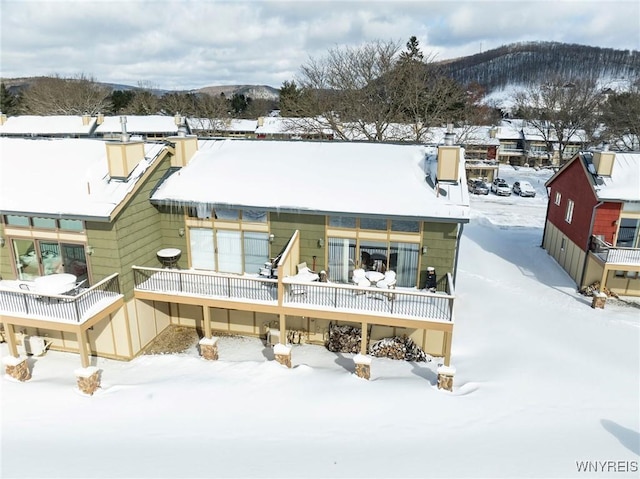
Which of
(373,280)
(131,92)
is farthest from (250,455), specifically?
(131,92)

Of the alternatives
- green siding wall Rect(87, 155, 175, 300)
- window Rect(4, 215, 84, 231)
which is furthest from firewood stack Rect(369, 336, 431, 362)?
window Rect(4, 215, 84, 231)

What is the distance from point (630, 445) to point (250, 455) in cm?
801

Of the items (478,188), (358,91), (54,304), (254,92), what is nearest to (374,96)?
(358,91)

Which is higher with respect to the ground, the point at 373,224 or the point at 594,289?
the point at 373,224

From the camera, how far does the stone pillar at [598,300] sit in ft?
49.3

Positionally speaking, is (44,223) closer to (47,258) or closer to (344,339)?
(47,258)

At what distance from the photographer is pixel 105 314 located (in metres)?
11.1

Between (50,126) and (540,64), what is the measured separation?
17719 cm

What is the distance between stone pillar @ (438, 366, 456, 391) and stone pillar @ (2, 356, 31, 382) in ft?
36.0

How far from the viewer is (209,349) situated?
38.9 ft

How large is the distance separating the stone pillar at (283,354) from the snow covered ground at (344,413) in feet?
0.74

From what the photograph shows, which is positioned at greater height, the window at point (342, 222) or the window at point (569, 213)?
the window at point (342, 222)

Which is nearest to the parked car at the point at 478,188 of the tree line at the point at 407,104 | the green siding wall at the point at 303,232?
the tree line at the point at 407,104

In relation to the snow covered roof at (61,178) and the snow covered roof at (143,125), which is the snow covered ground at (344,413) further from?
the snow covered roof at (143,125)
